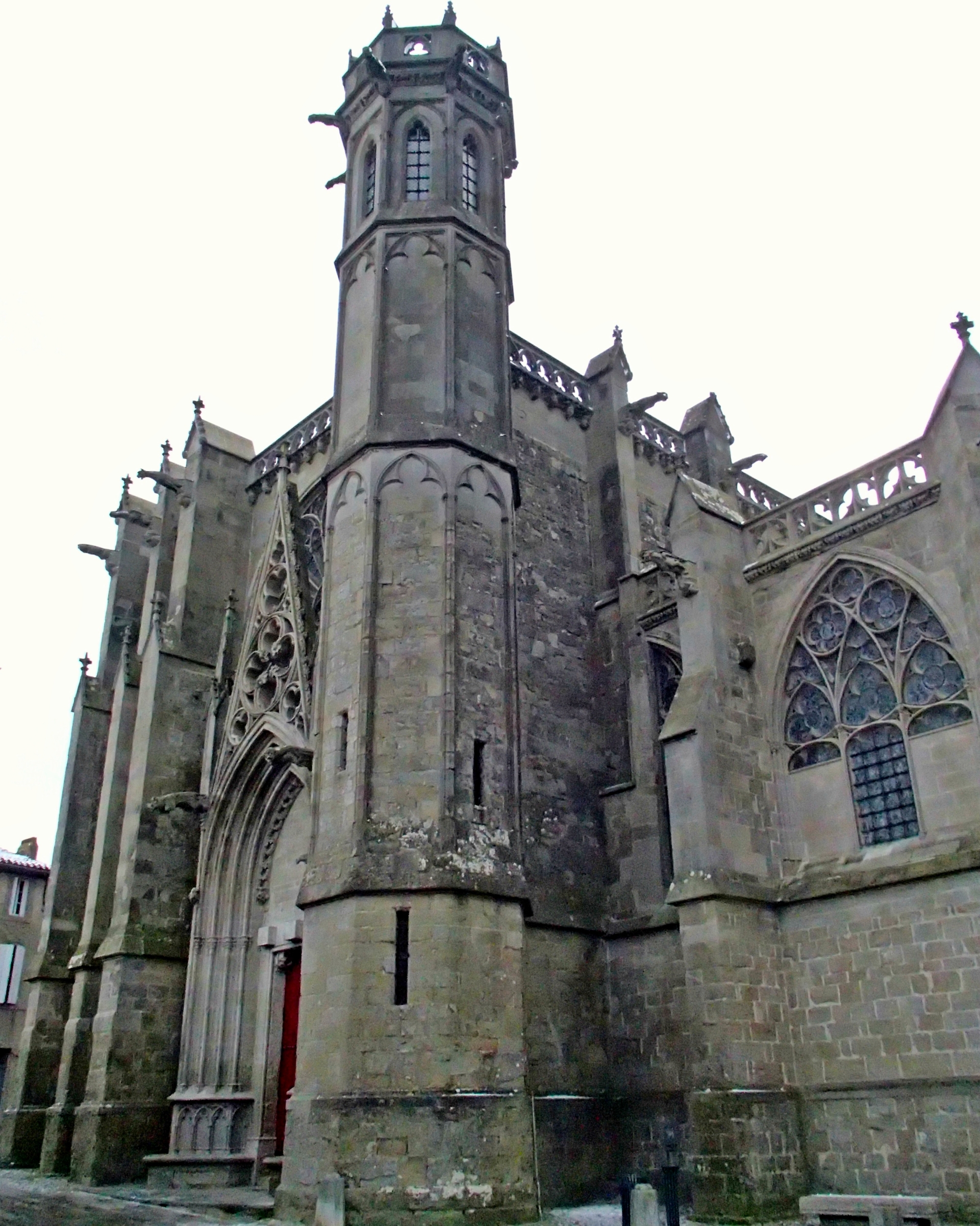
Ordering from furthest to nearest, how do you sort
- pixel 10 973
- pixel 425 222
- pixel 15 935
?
pixel 15 935
pixel 10 973
pixel 425 222

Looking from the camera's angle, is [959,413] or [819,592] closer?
[959,413]

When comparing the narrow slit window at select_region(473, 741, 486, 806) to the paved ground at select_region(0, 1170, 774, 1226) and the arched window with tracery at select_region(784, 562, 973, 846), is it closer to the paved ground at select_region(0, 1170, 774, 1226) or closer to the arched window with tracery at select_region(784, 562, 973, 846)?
the arched window with tracery at select_region(784, 562, 973, 846)

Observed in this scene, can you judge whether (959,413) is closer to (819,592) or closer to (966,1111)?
(819,592)

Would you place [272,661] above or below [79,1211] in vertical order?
above

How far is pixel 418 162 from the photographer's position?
58.0 feet

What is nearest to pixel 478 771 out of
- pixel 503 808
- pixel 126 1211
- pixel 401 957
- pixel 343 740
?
pixel 503 808

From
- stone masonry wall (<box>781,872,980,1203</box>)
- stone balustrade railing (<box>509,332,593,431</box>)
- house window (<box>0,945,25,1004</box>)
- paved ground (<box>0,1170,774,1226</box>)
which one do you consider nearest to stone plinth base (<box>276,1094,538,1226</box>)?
paved ground (<box>0,1170,774,1226</box>)

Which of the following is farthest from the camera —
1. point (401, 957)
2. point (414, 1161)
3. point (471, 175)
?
point (471, 175)

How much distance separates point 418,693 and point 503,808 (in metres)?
1.76

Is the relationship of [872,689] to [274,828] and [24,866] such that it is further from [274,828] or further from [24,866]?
[24,866]

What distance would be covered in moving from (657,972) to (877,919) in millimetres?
3395

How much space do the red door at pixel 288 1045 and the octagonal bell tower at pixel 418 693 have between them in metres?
4.71

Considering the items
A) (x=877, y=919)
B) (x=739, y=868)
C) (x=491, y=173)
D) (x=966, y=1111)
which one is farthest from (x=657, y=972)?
(x=491, y=173)

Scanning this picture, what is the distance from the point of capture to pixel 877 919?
12945 millimetres
